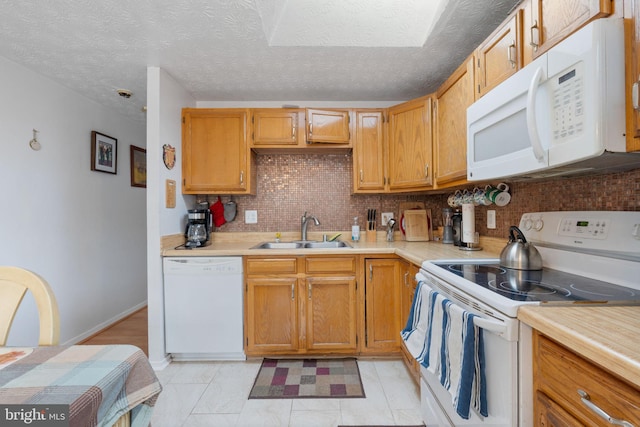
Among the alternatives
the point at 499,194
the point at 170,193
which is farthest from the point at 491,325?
the point at 170,193

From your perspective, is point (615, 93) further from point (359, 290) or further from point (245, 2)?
point (359, 290)

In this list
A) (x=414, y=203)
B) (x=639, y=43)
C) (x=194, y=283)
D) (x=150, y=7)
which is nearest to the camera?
(x=639, y=43)

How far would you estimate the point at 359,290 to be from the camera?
2135 mm

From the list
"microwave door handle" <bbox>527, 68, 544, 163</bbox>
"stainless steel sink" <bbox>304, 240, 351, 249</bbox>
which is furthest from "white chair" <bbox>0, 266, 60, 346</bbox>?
"stainless steel sink" <bbox>304, 240, 351, 249</bbox>

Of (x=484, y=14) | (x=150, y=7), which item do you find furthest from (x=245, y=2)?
(x=484, y=14)

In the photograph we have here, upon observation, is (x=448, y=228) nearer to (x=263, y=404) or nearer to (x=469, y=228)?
(x=469, y=228)

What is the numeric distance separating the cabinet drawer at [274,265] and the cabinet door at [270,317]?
6 centimetres

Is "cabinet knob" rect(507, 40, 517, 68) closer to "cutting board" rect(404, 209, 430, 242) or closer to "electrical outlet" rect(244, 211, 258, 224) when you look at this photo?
"cutting board" rect(404, 209, 430, 242)

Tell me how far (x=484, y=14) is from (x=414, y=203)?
150cm

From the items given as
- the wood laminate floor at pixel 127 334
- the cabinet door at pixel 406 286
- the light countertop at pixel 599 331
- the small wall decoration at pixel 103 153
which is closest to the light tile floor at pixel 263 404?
the cabinet door at pixel 406 286

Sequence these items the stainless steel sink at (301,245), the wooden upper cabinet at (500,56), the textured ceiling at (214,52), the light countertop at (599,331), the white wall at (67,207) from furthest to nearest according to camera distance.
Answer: the stainless steel sink at (301,245) → the white wall at (67,207) → the textured ceiling at (214,52) → the wooden upper cabinet at (500,56) → the light countertop at (599,331)

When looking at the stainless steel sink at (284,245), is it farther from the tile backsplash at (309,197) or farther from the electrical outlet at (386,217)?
the electrical outlet at (386,217)

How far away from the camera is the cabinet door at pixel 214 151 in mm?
2400

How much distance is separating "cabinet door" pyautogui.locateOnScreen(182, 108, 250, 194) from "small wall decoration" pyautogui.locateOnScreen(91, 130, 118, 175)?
107 cm
